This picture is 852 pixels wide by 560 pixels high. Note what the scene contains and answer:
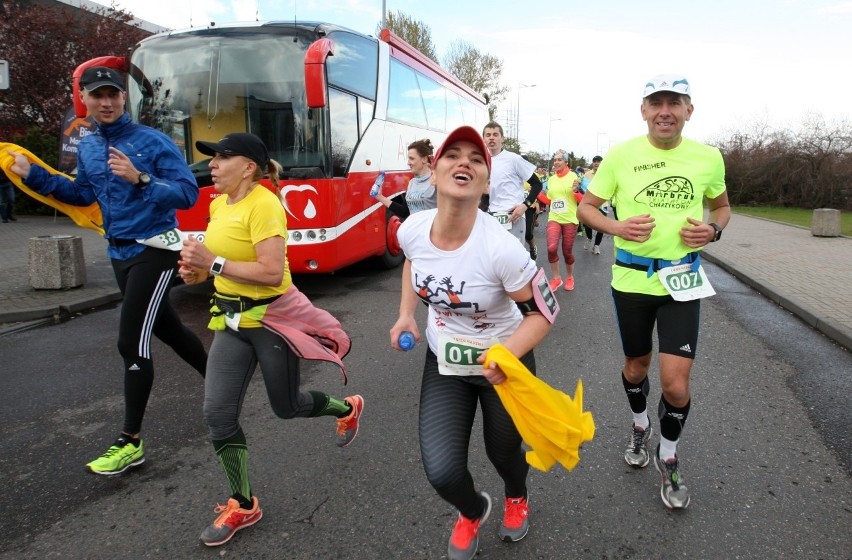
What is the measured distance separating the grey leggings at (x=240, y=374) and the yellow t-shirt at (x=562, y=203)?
19.3ft

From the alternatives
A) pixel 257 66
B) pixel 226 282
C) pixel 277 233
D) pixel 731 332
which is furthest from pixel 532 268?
pixel 257 66

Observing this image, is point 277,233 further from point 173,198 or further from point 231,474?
point 231,474

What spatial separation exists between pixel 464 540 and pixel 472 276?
113cm

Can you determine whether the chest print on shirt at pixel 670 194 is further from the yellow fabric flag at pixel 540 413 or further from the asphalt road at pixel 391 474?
the asphalt road at pixel 391 474

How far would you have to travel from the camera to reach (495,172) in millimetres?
6559

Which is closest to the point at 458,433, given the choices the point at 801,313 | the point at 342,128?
the point at 342,128

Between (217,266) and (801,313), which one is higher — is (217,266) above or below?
above

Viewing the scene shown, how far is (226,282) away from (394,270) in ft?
25.0

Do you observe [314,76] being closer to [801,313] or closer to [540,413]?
[540,413]

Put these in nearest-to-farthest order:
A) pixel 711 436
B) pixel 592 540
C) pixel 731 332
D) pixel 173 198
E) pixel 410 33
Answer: pixel 592 540
pixel 173 198
pixel 711 436
pixel 731 332
pixel 410 33

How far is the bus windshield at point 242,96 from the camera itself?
6.99 metres

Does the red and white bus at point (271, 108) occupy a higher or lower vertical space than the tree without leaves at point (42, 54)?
lower

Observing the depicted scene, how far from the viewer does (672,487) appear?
2.90 meters

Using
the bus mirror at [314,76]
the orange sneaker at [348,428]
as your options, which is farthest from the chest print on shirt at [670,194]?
the bus mirror at [314,76]
